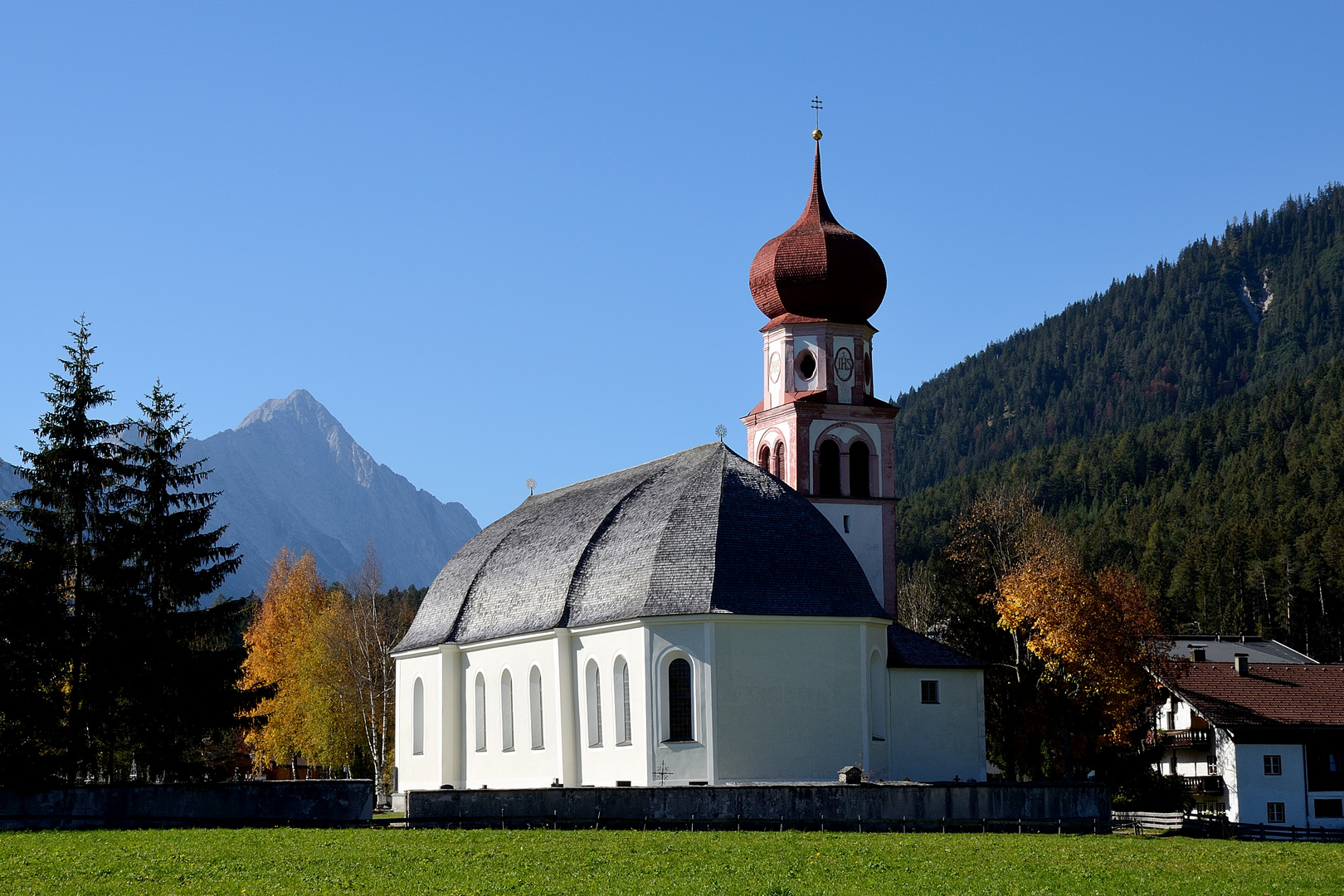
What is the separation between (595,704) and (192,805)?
39.5 ft

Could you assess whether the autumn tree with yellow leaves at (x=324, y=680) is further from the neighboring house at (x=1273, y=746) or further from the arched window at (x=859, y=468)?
the neighboring house at (x=1273, y=746)

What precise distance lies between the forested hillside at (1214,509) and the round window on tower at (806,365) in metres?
14.6

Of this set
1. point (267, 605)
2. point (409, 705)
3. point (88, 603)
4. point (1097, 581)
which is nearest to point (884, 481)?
point (1097, 581)

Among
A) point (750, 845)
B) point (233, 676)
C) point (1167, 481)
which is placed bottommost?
point (750, 845)

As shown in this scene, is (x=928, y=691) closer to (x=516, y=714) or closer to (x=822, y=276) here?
(x=516, y=714)

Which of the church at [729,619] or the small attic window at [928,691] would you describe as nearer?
the church at [729,619]

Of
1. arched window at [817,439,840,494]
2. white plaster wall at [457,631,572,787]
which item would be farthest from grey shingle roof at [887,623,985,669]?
white plaster wall at [457,631,572,787]

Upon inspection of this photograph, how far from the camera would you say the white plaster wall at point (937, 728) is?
42469 mm

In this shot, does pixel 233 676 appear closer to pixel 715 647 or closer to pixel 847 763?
pixel 715 647

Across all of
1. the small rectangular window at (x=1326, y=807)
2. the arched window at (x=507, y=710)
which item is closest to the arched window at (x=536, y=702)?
the arched window at (x=507, y=710)

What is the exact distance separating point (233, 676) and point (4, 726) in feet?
19.4

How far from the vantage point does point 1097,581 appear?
162 feet

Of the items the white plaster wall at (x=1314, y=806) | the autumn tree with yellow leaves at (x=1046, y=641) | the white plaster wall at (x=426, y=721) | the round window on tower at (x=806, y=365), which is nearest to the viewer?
the autumn tree with yellow leaves at (x=1046, y=641)

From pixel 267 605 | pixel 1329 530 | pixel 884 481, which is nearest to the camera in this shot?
pixel 884 481
